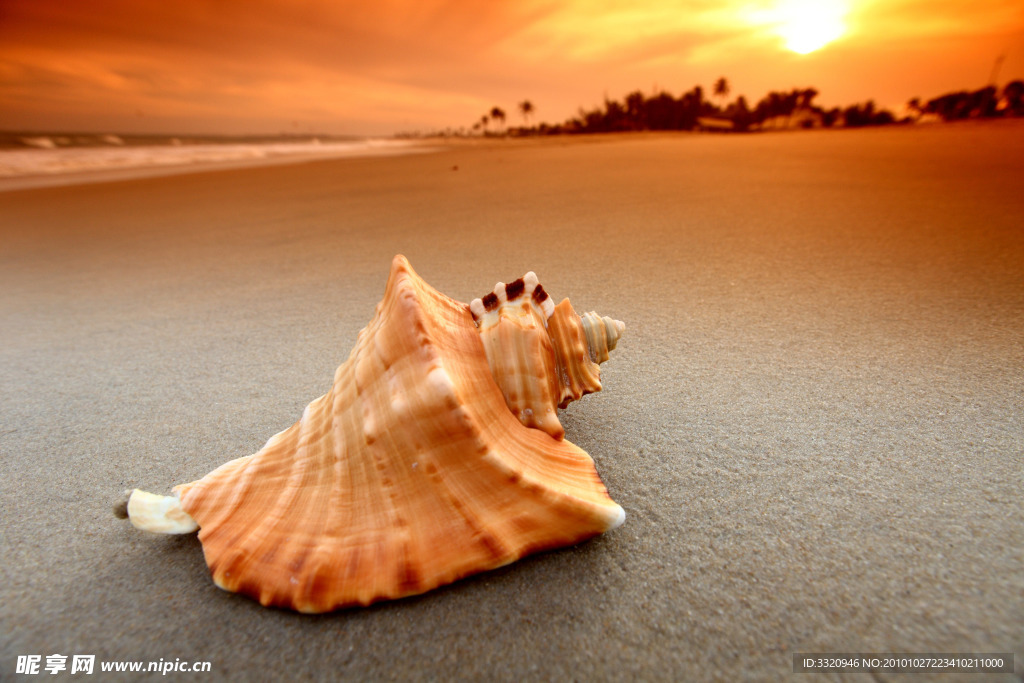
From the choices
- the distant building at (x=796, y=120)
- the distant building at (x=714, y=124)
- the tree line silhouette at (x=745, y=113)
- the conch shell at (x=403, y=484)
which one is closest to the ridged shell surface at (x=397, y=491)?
the conch shell at (x=403, y=484)

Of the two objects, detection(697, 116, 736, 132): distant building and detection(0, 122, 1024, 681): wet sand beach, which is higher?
detection(0, 122, 1024, 681): wet sand beach

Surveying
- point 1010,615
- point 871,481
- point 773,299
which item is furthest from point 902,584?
point 773,299

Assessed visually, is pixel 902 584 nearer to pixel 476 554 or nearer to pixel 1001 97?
pixel 476 554

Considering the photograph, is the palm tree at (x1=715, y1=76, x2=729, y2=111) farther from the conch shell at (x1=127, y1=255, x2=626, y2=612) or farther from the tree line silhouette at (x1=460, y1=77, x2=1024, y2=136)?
the conch shell at (x1=127, y1=255, x2=626, y2=612)

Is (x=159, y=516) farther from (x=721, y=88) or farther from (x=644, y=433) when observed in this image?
(x=721, y=88)

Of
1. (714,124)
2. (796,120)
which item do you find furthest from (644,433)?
(796,120)

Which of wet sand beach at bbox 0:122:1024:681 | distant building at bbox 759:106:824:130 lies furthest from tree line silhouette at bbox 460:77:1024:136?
wet sand beach at bbox 0:122:1024:681
